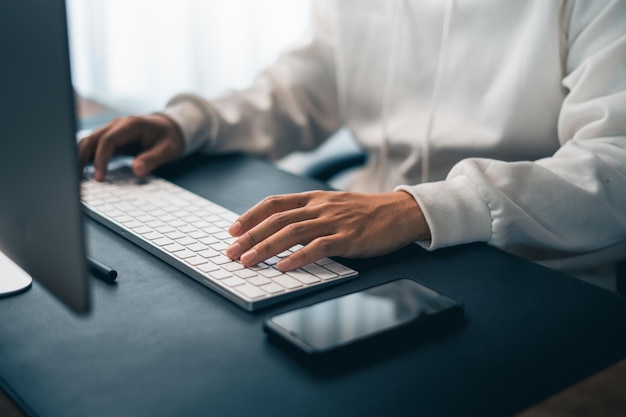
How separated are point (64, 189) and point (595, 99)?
2.35ft

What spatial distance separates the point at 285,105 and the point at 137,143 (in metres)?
0.35

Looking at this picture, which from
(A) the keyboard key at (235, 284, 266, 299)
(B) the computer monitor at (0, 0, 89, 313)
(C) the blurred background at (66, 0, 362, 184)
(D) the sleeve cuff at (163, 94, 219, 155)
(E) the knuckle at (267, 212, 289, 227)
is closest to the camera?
(B) the computer monitor at (0, 0, 89, 313)

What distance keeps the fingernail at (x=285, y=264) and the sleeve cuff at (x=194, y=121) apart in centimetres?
48

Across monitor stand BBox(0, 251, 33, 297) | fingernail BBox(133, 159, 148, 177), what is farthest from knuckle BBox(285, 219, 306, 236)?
fingernail BBox(133, 159, 148, 177)

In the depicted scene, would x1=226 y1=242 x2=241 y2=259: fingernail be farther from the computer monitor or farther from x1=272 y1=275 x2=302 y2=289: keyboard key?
the computer monitor

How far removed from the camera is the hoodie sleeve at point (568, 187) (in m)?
0.82

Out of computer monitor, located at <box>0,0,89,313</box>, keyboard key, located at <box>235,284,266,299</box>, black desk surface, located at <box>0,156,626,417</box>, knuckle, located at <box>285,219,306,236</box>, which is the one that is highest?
computer monitor, located at <box>0,0,89,313</box>

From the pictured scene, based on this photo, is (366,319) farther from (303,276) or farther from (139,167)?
(139,167)

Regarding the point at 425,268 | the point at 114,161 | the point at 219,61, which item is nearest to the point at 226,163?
the point at 114,161

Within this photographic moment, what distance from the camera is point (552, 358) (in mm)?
592

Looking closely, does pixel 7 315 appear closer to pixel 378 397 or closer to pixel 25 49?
pixel 25 49

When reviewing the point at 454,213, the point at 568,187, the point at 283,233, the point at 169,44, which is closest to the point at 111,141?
the point at 283,233

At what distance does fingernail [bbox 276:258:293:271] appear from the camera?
72cm

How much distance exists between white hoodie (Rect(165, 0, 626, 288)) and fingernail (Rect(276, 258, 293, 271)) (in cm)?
18
